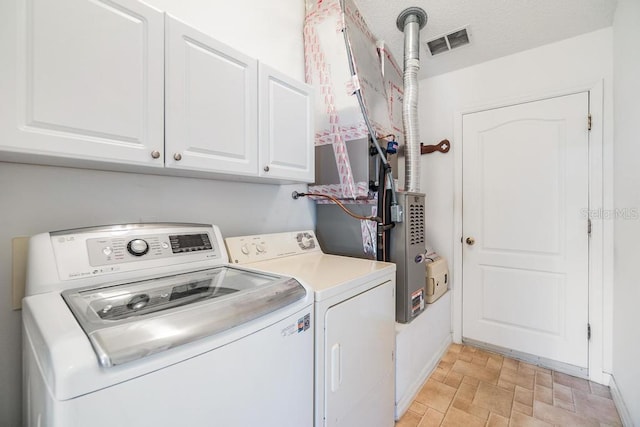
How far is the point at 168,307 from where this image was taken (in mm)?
768

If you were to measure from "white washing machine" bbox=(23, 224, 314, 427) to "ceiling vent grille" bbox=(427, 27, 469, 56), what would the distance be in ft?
7.75

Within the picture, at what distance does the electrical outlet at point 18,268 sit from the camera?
2.92 feet

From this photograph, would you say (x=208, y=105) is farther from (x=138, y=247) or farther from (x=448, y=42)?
(x=448, y=42)

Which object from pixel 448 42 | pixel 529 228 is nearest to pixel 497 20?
pixel 448 42

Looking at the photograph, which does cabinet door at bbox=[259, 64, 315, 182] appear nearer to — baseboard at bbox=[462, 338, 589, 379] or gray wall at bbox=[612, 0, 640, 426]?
gray wall at bbox=[612, 0, 640, 426]

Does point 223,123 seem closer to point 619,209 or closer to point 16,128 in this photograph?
point 16,128

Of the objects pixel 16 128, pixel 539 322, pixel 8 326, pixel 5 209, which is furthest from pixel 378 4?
pixel 539 322

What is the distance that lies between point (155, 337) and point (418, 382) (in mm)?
1904

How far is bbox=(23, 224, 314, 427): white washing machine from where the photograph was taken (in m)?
0.51

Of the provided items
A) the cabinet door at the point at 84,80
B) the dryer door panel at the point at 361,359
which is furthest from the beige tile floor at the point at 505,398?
the cabinet door at the point at 84,80

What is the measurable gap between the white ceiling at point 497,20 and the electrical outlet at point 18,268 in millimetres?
2297

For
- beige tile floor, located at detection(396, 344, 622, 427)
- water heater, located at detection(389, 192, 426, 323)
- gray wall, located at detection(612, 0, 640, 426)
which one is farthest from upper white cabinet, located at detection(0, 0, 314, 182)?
gray wall, located at detection(612, 0, 640, 426)

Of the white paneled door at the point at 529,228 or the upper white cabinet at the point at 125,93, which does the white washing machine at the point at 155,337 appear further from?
the white paneled door at the point at 529,228

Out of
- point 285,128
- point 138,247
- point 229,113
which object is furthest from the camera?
point 285,128
